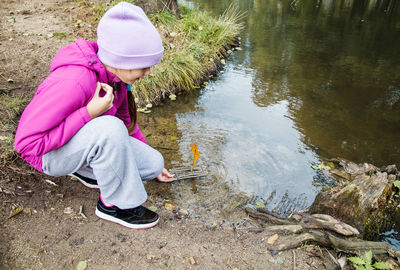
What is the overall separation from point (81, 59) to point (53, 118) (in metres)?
0.38

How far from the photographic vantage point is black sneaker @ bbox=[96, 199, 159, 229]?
205cm

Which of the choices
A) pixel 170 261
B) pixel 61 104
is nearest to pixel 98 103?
pixel 61 104

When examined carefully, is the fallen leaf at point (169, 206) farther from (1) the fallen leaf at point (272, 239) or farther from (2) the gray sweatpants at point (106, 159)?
(1) the fallen leaf at point (272, 239)

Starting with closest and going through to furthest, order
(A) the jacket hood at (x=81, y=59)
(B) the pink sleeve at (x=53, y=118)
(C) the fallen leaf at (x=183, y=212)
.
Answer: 1. (B) the pink sleeve at (x=53, y=118)
2. (A) the jacket hood at (x=81, y=59)
3. (C) the fallen leaf at (x=183, y=212)

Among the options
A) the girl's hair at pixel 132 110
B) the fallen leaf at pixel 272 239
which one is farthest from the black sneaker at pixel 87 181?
the fallen leaf at pixel 272 239

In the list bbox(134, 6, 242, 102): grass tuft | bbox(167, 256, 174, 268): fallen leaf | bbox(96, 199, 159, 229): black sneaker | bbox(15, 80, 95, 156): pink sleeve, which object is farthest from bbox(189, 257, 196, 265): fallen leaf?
bbox(134, 6, 242, 102): grass tuft

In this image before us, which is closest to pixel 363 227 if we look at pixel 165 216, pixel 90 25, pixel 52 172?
pixel 165 216

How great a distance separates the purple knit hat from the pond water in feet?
4.66

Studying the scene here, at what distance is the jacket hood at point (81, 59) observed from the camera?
1.67 meters

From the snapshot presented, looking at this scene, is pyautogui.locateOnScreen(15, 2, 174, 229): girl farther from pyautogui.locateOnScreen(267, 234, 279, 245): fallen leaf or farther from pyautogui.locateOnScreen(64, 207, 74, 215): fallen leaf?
pyautogui.locateOnScreen(267, 234, 279, 245): fallen leaf

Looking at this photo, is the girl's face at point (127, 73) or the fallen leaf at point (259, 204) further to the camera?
the fallen leaf at point (259, 204)

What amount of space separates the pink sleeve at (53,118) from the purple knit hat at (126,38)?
0.90 feet

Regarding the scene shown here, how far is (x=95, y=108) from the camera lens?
5.49ft

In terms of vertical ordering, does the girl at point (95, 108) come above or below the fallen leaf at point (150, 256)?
above
